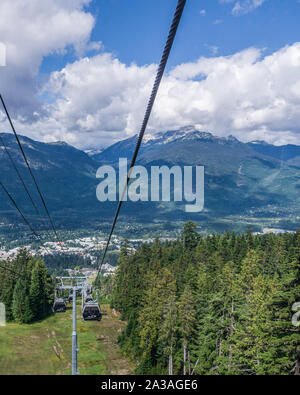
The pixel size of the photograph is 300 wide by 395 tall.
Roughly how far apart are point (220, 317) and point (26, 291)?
37.8m

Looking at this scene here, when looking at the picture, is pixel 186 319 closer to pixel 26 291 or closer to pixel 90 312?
pixel 90 312

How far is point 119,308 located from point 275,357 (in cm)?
4328

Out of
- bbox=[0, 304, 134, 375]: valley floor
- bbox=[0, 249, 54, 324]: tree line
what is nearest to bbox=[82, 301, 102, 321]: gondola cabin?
bbox=[0, 304, 134, 375]: valley floor

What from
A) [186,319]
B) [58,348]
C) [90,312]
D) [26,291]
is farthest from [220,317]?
[26,291]

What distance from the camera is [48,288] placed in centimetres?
5719

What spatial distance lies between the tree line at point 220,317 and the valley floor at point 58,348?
3084mm

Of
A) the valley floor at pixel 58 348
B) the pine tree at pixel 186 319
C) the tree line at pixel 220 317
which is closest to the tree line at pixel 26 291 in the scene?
the valley floor at pixel 58 348

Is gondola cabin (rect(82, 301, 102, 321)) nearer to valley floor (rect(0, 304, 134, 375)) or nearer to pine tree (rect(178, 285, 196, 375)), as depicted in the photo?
pine tree (rect(178, 285, 196, 375))

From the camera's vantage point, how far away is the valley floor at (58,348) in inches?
1395

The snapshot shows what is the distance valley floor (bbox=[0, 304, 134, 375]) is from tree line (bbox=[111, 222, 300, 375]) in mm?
3084

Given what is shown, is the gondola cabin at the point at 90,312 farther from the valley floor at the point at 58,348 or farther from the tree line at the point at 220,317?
the valley floor at the point at 58,348

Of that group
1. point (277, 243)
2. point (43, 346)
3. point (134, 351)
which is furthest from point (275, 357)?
point (43, 346)

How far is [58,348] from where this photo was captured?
1677 inches

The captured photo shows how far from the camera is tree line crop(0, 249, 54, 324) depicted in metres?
52.8
